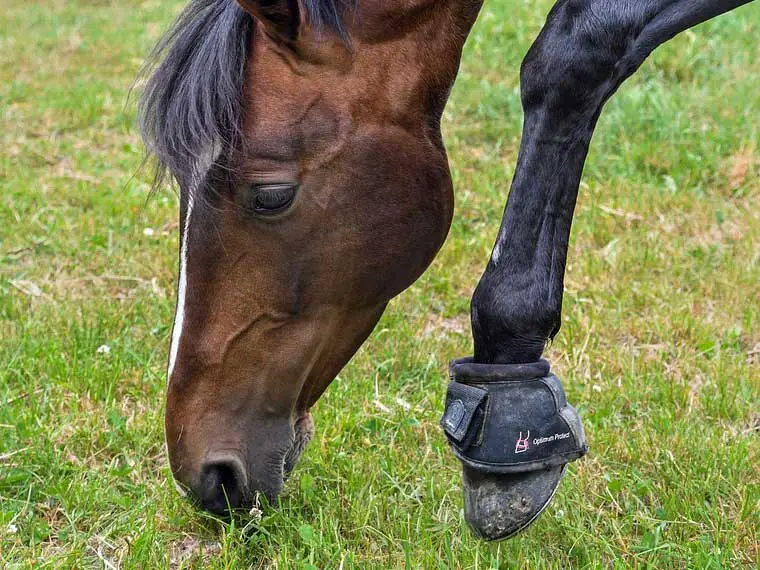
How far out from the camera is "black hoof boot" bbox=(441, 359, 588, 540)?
1851 mm

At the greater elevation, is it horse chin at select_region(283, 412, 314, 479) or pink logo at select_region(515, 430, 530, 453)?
pink logo at select_region(515, 430, 530, 453)

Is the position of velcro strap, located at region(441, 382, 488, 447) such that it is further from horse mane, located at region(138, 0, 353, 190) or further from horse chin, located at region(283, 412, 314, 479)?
horse mane, located at region(138, 0, 353, 190)

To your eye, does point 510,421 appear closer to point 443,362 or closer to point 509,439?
point 509,439

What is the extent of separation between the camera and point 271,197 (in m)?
1.88

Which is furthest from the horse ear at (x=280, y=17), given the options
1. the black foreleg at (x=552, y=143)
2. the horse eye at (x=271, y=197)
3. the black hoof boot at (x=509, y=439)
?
the black hoof boot at (x=509, y=439)

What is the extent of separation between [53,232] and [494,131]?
2.31m

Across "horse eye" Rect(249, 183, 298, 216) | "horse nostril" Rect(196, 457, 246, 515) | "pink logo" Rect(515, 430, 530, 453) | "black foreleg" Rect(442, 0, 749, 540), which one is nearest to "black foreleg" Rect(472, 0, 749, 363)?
"black foreleg" Rect(442, 0, 749, 540)

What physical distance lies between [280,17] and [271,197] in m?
0.36

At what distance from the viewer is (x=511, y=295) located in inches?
75.1

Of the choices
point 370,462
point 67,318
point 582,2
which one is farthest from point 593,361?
point 67,318

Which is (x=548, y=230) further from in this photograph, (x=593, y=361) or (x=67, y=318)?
(x=67, y=318)

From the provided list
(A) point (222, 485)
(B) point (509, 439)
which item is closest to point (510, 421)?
(B) point (509, 439)

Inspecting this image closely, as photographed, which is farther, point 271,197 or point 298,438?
point 298,438

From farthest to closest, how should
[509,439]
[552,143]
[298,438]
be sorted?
[298,438], [552,143], [509,439]
